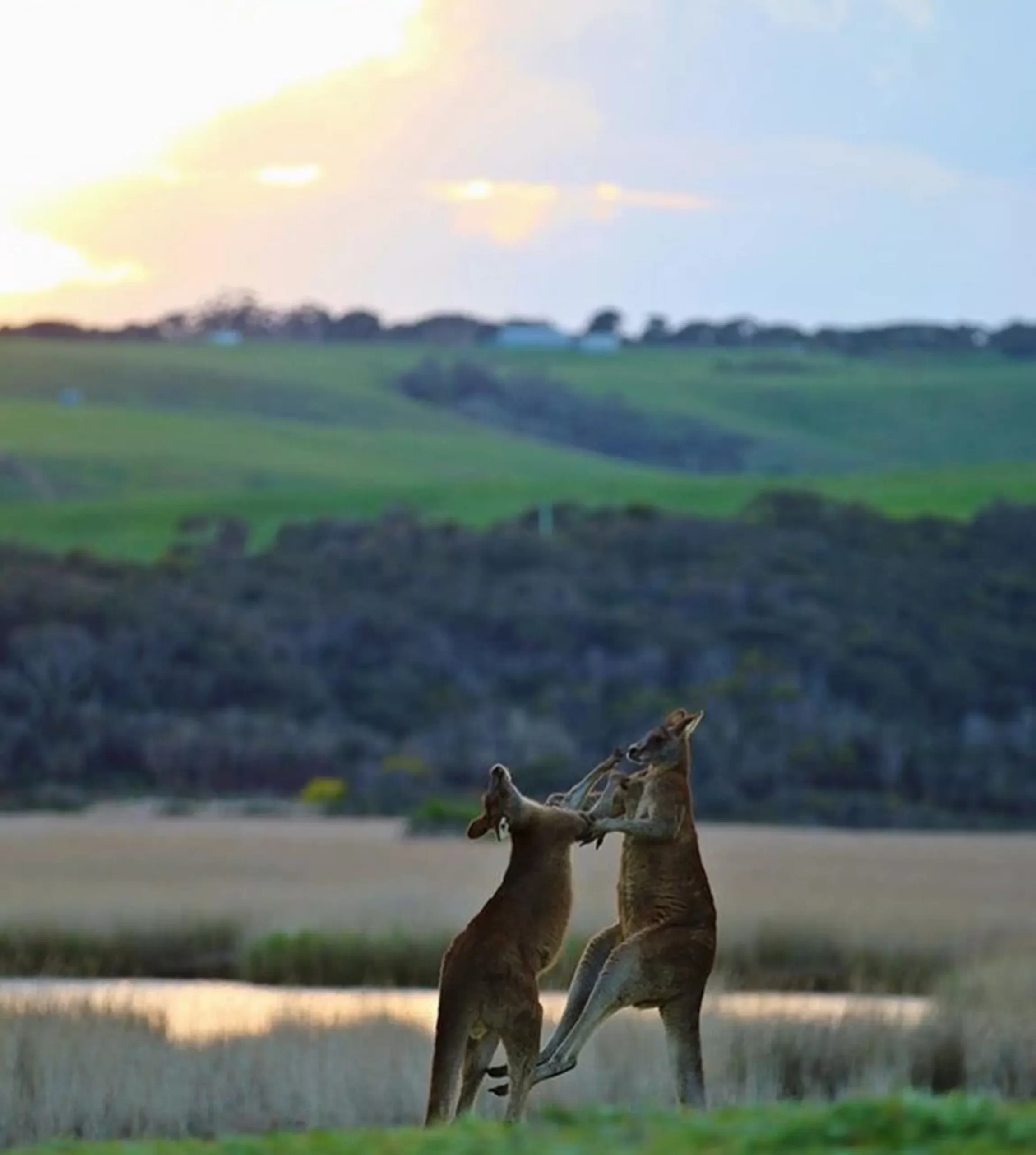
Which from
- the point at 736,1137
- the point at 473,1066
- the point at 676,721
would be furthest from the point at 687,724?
the point at 736,1137

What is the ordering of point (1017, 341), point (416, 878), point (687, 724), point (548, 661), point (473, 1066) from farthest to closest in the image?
point (1017, 341)
point (548, 661)
point (416, 878)
point (687, 724)
point (473, 1066)

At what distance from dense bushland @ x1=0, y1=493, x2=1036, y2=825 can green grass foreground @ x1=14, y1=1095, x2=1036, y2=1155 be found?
36.6 m

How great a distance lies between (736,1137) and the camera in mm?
9586

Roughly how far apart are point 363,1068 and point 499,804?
510cm

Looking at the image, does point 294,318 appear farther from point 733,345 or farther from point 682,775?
point 682,775

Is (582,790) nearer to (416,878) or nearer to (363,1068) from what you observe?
(363,1068)

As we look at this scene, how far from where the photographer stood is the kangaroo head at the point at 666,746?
11594 mm

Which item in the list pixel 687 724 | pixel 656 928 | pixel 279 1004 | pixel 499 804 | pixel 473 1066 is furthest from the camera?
pixel 279 1004

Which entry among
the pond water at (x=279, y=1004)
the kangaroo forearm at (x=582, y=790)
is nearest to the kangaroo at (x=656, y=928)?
the kangaroo forearm at (x=582, y=790)

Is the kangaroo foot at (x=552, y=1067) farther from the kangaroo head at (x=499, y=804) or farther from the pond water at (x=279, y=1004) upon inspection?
the pond water at (x=279, y=1004)

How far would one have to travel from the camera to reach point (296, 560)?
64.0 m

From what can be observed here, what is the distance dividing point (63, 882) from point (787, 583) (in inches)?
1191

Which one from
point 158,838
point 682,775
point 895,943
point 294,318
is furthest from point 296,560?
point 294,318

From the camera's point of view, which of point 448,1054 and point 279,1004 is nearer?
point 448,1054
